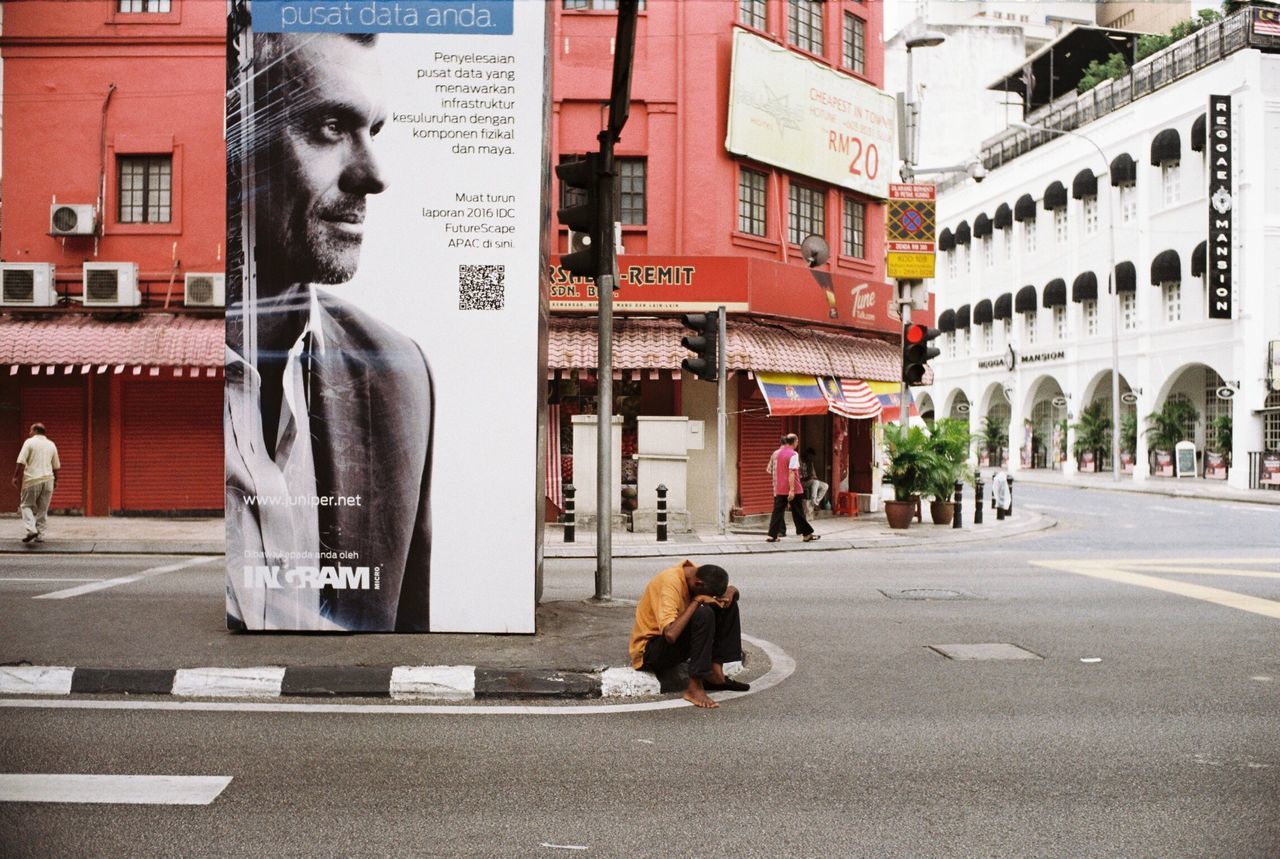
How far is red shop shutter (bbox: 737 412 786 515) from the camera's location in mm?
22391

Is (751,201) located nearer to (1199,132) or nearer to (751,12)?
(751,12)

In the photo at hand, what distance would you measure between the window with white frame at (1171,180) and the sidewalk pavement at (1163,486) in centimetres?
1031

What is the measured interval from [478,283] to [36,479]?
11.3 metres

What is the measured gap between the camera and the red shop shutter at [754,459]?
882 inches

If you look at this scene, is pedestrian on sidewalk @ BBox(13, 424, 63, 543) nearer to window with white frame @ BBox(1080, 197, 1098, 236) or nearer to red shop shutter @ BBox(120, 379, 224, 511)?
red shop shutter @ BBox(120, 379, 224, 511)

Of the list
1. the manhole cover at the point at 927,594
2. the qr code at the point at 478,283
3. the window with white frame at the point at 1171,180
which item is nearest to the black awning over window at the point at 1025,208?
the window with white frame at the point at 1171,180

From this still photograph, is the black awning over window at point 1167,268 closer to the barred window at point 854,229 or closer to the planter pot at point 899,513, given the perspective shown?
the barred window at point 854,229

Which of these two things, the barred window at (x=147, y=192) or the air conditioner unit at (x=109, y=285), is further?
the barred window at (x=147, y=192)

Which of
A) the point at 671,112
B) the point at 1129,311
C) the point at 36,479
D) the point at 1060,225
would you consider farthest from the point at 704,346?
the point at 1060,225

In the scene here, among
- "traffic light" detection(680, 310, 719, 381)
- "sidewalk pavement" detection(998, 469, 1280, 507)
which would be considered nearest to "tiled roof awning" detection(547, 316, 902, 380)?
"traffic light" detection(680, 310, 719, 381)

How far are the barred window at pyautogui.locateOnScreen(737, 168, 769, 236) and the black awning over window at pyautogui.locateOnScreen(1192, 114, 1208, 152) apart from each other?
21.6 metres

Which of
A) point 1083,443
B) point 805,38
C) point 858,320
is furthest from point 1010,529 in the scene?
point 1083,443

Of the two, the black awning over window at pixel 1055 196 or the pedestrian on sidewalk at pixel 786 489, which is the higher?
the black awning over window at pixel 1055 196

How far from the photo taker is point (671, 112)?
21.9 metres
